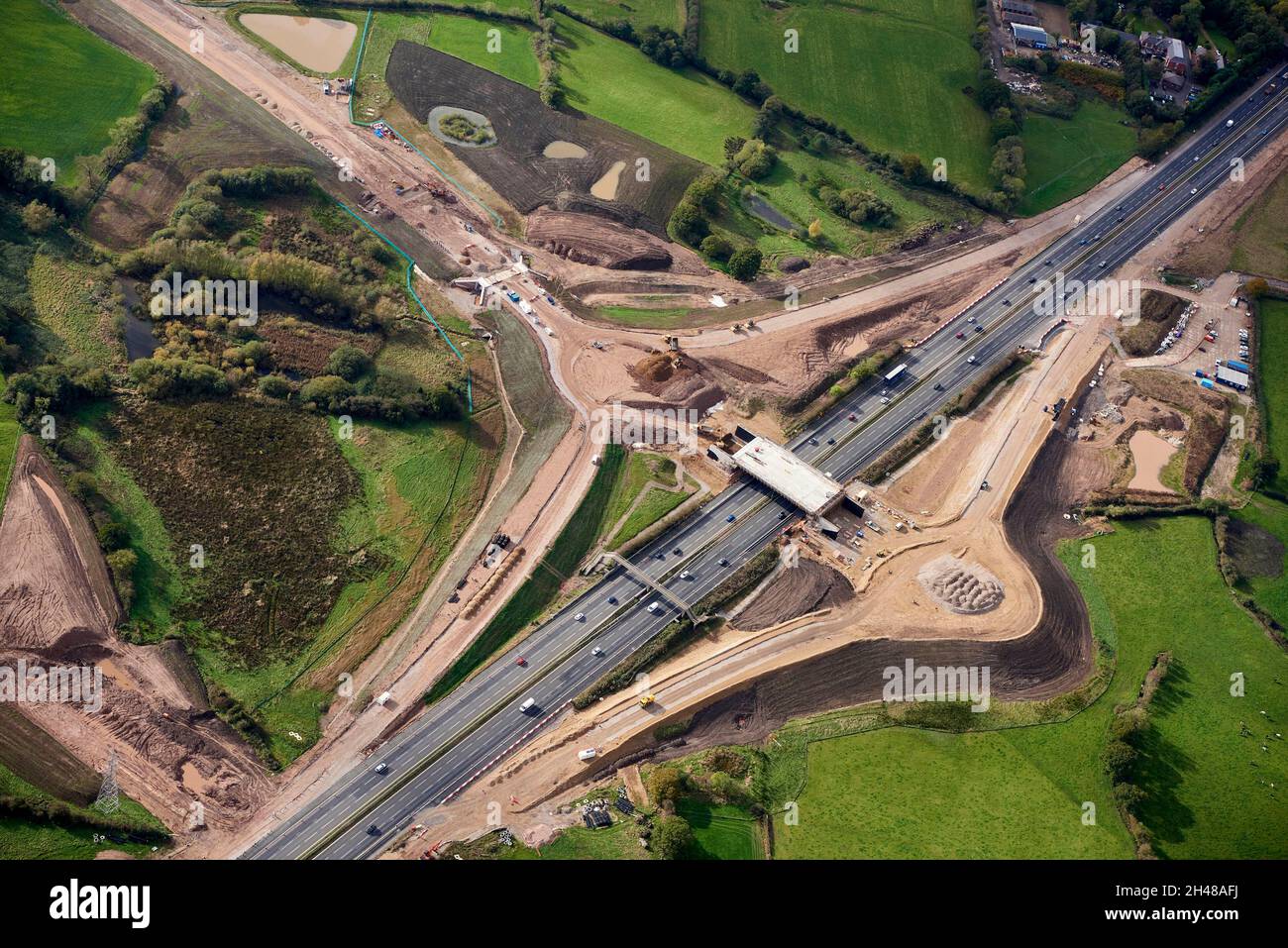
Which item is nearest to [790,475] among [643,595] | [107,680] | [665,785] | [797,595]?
[797,595]

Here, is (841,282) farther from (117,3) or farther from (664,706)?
(117,3)

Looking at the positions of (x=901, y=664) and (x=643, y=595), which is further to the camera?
(x=643, y=595)

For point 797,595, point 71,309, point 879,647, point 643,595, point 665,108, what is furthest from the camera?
point 665,108

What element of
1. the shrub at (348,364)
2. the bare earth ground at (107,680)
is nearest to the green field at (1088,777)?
the bare earth ground at (107,680)

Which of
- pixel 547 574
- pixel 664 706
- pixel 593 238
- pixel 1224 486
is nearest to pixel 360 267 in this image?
pixel 593 238

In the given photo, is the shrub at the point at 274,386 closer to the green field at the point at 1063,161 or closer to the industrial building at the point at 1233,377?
the green field at the point at 1063,161

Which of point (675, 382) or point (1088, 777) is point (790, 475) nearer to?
point (675, 382)
